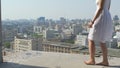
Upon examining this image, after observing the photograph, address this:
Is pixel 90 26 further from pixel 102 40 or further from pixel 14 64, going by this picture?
pixel 14 64

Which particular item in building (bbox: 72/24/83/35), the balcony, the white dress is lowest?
the balcony

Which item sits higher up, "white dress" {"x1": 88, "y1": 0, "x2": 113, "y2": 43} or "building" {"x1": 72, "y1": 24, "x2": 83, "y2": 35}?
"building" {"x1": 72, "y1": 24, "x2": 83, "y2": 35}

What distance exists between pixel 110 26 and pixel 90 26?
20 cm

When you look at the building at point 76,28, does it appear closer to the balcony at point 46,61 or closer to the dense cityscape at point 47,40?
the dense cityscape at point 47,40

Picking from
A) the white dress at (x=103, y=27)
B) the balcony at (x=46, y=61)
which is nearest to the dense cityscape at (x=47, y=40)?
the balcony at (x=46, y=61)

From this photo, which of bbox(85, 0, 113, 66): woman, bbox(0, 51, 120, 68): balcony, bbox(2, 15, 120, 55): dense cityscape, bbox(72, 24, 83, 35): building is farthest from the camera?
bbox(72, 24, 83, 35): building

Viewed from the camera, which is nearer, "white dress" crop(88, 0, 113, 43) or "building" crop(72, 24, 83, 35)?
"white dress" crop(88, 0, 113, 43)

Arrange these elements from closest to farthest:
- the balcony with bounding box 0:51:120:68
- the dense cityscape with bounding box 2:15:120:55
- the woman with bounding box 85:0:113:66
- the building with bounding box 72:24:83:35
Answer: the woman with bounding box 85:0:113:66 < the balcony with bounding box 0:51:120:68 < the dense cityscape with bounding box 2:15:120:55 < the building with bounding box 72:24:83:35

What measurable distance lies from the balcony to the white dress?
0.31 meters

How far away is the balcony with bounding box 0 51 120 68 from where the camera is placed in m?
3.11

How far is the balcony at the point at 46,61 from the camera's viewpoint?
10.2ft

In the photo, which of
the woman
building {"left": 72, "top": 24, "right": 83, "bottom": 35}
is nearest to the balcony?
the woman

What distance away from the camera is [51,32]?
169 ft

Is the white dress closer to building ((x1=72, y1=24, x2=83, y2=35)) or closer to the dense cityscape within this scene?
the dense cityscape
